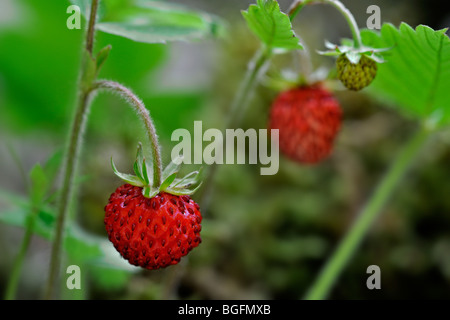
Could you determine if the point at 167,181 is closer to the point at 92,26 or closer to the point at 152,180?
the point at 152,180

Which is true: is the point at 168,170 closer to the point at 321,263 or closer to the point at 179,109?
the point at 321,263

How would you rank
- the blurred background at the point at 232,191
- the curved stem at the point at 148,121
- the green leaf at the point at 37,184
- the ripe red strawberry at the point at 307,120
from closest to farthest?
the curved stem at the point at 148,121 < the green leaf at the point at 37,184 < the ripe red strawberry at the point at 307,120 < the blurred background at the point at 232,191

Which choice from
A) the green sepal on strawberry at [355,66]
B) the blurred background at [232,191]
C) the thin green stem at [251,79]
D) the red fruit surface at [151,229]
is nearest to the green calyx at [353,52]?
the green sepal on strawberry at [355,66]

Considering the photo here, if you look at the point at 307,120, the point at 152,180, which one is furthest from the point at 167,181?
the point at 307,120

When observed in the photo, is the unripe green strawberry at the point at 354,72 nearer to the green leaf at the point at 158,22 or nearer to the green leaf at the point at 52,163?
the green leaf at the point at 158,22

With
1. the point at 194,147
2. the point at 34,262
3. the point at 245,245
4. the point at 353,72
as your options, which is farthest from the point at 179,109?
the point at 353,72

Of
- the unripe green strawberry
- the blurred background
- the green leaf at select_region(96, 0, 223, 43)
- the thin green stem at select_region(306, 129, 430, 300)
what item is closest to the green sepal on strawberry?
the unripe green strawberry

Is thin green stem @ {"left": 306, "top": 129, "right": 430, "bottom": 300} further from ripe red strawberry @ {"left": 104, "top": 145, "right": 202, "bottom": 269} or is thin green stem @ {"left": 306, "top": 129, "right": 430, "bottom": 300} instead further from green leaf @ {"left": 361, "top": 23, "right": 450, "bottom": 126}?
ripe red strawberry @ {"left": 104, "top": 145, "right": 202, "bottom": 269}
